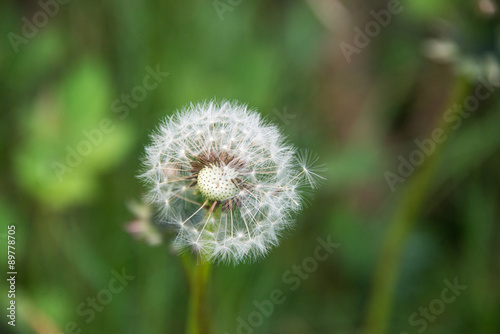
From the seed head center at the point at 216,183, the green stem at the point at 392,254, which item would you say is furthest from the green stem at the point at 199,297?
the green stem at the point at 392,254

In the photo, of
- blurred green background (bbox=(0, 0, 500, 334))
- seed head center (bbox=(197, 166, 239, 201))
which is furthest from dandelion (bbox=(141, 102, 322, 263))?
blurred green background (bbox=(0, 0, 500, 334))

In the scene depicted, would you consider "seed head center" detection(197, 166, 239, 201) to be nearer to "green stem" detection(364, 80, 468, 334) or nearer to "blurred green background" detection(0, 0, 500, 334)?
"blurred green background" detection(0, 0, 500, 334)

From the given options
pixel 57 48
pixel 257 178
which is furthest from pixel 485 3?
pixel 57 48

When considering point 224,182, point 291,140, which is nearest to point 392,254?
point 291,140

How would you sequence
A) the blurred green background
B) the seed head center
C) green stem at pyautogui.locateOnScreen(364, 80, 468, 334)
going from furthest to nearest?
1. the blurred green background
2. green stem at pyautogui.locateOnScreen(364, 80, 468, 334)
3. the seed head center

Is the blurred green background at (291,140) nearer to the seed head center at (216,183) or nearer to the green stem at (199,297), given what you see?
the green stem at (199,297)

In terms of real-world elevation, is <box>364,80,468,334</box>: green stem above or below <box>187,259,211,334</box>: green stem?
above
